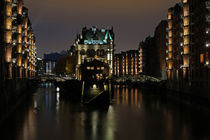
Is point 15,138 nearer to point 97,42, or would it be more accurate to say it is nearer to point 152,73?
point 152,73

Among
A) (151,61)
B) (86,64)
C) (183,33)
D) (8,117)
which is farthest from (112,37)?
(8,117)

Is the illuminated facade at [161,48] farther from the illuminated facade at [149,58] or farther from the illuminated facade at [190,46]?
the illuminated facade at [190,46]

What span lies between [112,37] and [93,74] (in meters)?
91.7

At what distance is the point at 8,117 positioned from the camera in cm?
4325

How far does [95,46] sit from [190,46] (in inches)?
4368

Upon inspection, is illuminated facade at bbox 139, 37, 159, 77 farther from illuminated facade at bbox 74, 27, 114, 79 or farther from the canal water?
the canal water

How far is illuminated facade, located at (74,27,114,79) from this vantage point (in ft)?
594

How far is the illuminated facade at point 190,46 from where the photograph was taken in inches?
2454

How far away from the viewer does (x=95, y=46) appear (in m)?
184

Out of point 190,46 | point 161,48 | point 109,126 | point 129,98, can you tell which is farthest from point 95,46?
point 109,126

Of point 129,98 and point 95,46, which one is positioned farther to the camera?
point 95,46

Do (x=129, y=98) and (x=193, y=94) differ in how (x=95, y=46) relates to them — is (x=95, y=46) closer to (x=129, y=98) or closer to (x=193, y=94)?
(x=129, y=98)

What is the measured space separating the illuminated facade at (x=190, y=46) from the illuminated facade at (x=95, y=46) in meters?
82.8

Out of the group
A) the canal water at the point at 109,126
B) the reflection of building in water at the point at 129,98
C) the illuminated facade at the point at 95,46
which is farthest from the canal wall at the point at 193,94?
the illuminated facade at the point at 95,46
